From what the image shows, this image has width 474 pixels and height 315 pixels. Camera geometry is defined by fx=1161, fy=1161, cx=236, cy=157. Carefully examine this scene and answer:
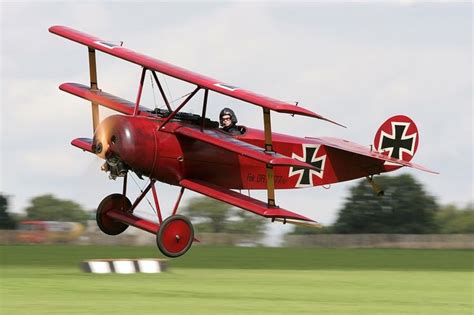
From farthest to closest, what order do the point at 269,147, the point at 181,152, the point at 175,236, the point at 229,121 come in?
the point at 229,121, the point at 181,152, the point at 175,236, the point at 269,147

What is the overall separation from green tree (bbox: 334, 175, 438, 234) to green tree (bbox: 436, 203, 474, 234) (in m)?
2.83

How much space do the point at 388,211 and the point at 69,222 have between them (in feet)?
62.0

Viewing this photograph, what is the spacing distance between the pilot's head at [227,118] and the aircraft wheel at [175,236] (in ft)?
6.99

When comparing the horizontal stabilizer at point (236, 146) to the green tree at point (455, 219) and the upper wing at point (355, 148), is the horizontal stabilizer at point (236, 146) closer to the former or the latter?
the upper wing at point (355, 148)

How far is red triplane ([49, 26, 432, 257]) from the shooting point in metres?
18.7

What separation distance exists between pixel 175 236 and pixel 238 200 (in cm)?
119

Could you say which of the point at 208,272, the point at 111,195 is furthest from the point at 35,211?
the point at 111,195

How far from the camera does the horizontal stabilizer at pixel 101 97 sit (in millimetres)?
20612

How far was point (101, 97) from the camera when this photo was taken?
21.0 m

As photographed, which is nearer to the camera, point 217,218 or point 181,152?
point 181,152

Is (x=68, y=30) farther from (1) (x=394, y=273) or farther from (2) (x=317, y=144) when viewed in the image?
(1) (x=394, y=273)

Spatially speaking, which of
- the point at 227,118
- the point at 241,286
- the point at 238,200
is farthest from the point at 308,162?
the point at 238,200

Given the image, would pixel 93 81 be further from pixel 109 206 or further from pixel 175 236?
pixel 175 236

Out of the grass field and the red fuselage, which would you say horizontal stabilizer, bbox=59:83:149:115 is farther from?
the grass field
